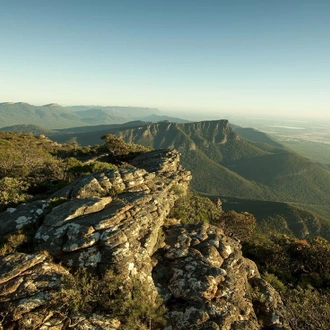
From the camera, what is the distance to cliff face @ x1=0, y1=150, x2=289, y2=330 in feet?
36.3

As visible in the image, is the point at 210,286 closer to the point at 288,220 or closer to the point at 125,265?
the point at 125,265

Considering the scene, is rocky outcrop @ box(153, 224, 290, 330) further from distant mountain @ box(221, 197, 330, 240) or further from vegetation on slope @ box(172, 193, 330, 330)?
distant mountain @ box(221, 197, 330, 240)

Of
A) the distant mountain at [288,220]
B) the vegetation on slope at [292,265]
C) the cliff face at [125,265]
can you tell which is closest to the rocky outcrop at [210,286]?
the cliff face at [125,265]

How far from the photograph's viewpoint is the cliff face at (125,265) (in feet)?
36.3

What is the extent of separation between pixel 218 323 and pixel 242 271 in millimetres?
5802

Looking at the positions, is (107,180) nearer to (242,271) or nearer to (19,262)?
(19,262)

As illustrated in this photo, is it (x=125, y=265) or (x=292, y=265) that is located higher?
(x=125, y=265)

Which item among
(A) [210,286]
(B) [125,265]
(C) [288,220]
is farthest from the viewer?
(C) [288,220]

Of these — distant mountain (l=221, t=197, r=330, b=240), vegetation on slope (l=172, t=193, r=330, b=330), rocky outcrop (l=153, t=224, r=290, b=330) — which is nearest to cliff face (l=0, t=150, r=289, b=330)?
rocky outcrop (l=153, t=224, r=290, b=330)

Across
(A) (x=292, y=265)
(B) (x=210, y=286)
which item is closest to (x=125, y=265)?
(B) (x=210, y=286)

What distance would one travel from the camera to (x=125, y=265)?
13.6 m

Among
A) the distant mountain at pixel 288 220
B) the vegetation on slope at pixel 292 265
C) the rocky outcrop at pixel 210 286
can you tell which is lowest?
the distant mountain at pixel 288 220

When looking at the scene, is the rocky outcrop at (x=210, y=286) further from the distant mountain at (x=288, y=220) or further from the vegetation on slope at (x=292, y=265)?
the distant mountain at (x=288, y=220)

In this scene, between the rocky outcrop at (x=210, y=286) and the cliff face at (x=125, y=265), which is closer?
the cliff face at (x=125, y=265)
